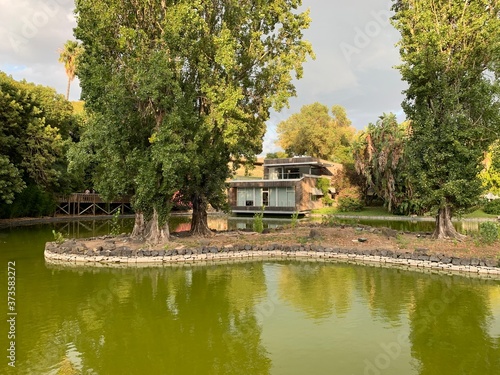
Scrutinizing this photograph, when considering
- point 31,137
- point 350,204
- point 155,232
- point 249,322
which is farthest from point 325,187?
point 249,322

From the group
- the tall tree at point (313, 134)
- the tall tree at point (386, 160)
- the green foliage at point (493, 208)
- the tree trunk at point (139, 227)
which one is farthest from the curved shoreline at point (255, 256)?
the tall tree at point (313, 134)

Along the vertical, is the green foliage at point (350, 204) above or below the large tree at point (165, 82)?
below

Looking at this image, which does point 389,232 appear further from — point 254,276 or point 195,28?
point 195,28

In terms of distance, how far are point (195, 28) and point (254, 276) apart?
1013cm

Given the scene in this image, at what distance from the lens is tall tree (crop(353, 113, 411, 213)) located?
116 ft

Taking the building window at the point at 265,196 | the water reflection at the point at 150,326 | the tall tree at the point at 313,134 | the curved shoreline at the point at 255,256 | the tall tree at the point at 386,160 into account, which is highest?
the tall tree at the point at 313,134

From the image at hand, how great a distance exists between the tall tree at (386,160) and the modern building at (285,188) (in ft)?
19.1

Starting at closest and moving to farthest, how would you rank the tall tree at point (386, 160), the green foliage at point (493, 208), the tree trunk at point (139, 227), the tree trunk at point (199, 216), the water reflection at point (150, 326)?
1. the water reflection at point (150, 326)
2. the tree trunk at point (139, 227)
3. the tree trunk at point (199, 216)
4. the tall tree at point (386, 160)
5. the green foliage at point (493, 208)

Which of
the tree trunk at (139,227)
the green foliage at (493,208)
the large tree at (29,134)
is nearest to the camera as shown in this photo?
the tree trunk at (139,227)

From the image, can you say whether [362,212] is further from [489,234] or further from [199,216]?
[199,216]

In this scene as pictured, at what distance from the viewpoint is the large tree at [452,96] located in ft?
52.9

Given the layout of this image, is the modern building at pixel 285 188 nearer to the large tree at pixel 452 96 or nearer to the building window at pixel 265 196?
the building window at pixel 265 196

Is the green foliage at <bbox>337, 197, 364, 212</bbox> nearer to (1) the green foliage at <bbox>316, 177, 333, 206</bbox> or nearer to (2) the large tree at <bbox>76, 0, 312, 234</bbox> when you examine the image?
(1) the green foliage at <bbox>316, 177, 333, 206</bbox>

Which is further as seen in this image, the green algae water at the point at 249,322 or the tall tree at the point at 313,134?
the tall tree at the point at 313,134
